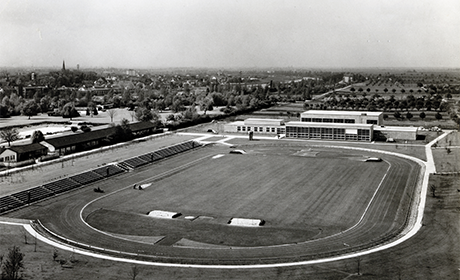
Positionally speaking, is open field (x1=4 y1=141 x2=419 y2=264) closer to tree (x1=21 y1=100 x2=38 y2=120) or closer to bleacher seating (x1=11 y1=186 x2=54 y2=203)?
bleacher seating (x1=11 y1=186 x2=54 y2=203)

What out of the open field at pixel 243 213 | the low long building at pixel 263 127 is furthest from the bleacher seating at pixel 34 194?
the low long building at pixel 263 127

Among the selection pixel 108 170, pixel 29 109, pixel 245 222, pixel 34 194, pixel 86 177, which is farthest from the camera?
pixel 29 109

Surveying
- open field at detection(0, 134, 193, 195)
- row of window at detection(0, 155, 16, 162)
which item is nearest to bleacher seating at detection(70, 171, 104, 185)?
open field at detection(0, 134, 193, 195)

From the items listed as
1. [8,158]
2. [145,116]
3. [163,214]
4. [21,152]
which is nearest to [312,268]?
[163,214]

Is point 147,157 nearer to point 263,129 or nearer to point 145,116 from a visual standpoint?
point 263,129

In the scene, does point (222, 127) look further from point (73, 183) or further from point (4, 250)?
point (4, 250)

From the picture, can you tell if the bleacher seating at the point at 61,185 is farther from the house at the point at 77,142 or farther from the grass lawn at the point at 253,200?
the house at the point at 77,142
